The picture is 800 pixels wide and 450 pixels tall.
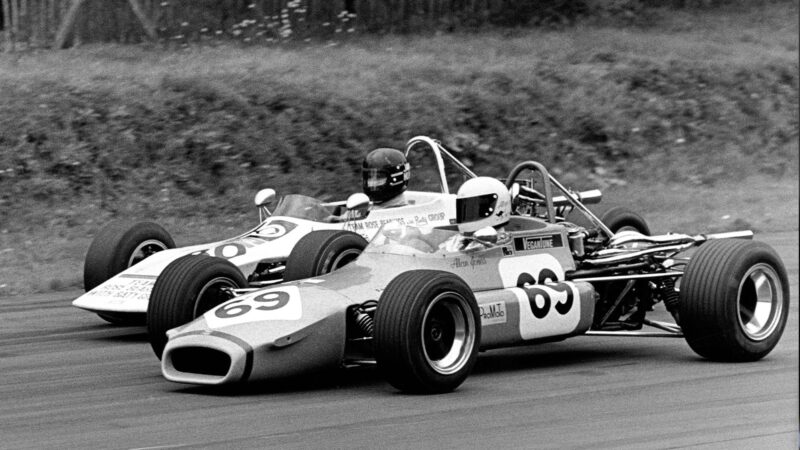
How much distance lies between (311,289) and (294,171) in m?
10.1

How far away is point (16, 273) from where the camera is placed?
43.9ft

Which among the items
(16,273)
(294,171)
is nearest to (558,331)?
(16,273)

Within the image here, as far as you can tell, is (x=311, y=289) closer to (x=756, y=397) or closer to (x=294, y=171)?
(x=756, y=397)

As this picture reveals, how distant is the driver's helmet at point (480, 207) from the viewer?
347 inches

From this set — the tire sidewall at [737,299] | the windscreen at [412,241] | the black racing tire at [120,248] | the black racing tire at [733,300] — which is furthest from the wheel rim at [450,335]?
the black racing tire at [120,248]

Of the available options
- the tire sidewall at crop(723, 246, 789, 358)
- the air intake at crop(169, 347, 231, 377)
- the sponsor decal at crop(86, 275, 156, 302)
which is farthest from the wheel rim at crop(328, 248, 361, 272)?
the tire sidewall at crop(723, 246, 789, 358)

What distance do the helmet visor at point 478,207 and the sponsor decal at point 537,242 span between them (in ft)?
0.94

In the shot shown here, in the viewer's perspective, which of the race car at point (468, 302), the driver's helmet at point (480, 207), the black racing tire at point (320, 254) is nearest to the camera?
the race car at point (468, 302)

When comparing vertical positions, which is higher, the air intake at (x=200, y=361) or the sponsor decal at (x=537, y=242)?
the sponsor decal at (x=537, y=242)

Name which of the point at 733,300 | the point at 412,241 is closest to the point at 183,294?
the point at 412,241

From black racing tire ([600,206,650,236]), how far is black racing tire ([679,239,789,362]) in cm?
289

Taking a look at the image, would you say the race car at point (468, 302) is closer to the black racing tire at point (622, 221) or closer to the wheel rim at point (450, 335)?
the wheel rim at point (450, 335)

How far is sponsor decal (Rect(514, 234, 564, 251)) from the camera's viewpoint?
8664 millimetres

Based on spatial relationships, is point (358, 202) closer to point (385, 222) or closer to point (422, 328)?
point (385, 222)
